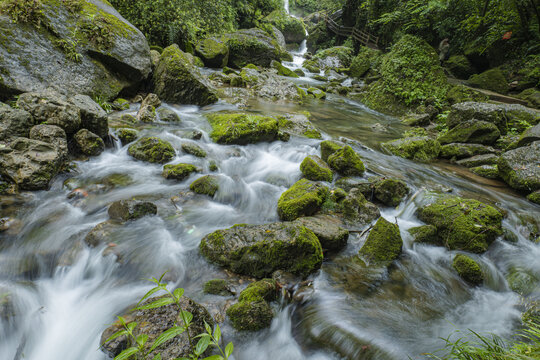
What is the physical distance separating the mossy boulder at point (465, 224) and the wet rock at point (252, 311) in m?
2.99

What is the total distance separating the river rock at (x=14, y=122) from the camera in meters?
3.79

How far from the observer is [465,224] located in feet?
12.4

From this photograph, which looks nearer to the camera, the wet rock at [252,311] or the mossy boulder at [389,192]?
the wet rock at [252,311]

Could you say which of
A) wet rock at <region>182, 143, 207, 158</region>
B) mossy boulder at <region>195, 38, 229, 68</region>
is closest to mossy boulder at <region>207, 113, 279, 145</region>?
wet rock at <region>182, 143, 207, 158</region>

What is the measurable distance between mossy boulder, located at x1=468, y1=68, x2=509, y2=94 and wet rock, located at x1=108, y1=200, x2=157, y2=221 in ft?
46.6

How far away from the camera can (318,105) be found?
11836mm

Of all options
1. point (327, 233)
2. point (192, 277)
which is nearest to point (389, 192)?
point (327, 233)

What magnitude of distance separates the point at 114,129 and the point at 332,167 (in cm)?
486

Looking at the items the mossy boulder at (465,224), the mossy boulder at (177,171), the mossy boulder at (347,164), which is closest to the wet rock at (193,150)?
the mossy boulder at (177,171)

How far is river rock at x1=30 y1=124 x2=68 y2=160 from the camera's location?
3.97m

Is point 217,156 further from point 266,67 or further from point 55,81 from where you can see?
point 266,67

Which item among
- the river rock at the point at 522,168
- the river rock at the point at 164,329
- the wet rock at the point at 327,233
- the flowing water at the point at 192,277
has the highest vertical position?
the river rock at the point at 522,168

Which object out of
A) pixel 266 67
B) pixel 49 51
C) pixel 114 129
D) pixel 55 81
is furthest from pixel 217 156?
pixel 266 67

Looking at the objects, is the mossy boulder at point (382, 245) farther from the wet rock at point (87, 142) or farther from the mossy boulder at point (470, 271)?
the wet rock at point (87, 142)
